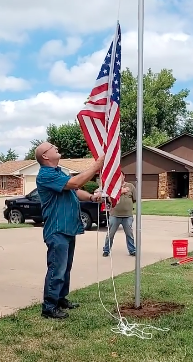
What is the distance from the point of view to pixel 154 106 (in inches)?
2840

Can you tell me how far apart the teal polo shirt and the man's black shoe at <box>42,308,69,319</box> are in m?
0.82

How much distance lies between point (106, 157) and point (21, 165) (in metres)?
54.3

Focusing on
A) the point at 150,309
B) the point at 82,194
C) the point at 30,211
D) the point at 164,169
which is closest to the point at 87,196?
the point at 82,194

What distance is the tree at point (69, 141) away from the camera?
7025 cm

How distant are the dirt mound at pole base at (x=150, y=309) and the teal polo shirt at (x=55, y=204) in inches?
44.6

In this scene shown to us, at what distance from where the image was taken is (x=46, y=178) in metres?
5.48

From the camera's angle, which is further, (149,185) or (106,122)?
(149,185)

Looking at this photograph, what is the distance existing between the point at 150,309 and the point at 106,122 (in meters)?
2.27

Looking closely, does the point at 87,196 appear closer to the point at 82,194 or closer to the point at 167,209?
the point at 82,194

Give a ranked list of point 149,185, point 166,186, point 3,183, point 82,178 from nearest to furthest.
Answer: point 82,178 → point 166,186 → point 149,185 → point 3,183

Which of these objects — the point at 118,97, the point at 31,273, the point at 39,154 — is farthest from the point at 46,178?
the point at 31,273

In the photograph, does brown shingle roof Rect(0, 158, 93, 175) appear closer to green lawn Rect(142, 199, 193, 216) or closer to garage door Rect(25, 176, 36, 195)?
garage door Rect(25, 176, 36, 195)

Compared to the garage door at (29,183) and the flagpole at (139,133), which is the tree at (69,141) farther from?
the flagpole at (139,133)

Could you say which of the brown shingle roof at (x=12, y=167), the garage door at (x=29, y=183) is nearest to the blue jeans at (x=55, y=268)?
the garage door at (x=29, y=183)
